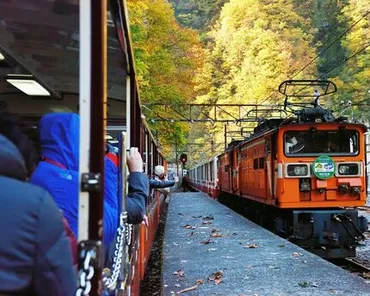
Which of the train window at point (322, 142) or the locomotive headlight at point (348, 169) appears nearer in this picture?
the locomotive headlight at point (348, 169)

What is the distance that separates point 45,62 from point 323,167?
709cm

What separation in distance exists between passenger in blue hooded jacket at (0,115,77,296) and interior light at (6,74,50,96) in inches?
121

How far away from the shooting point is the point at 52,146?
1.94m

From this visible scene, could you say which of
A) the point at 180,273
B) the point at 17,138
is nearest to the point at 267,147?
the point at 180,273

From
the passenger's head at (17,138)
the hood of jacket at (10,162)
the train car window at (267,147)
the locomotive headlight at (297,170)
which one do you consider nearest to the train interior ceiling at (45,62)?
the passenger's head at (17,138)

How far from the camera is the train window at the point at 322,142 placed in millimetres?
10250

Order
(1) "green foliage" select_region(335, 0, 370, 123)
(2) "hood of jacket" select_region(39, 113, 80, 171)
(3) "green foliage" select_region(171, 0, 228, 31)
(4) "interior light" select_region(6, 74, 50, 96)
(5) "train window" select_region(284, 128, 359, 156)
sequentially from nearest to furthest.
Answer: (2) "hood of jacket" select_region(39, 113, 80, 171)
(4) "interior light" select_region(6, 74, 50, 96)
(5) "train window" select_region(284, 128, 359, 156)
(1) "green foliage" select_region(335, 0, 370, 123)
(3) "green foliage" select_region(171, 0, 228, 31)

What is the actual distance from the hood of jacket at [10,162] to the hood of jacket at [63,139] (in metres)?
0.42

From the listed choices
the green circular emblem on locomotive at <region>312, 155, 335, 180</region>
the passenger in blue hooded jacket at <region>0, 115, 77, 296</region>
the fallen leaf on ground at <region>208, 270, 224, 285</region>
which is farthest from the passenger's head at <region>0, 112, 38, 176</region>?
the green circular emblem on locomotive at <region>312, 155, 335, 180</region>

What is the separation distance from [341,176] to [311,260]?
299 centimetres

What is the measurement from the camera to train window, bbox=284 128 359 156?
33.6 feet

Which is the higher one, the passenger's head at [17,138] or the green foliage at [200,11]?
the green foliage at [200,11]

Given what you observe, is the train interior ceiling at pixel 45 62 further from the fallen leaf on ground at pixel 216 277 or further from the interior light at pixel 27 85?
the fallen leaf on ground at pixel 216 277

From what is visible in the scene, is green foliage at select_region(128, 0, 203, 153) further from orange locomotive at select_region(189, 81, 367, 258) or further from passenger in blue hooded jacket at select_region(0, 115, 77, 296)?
passenger in blue hooded jacket at select_region(0, 115, 77, 296)
